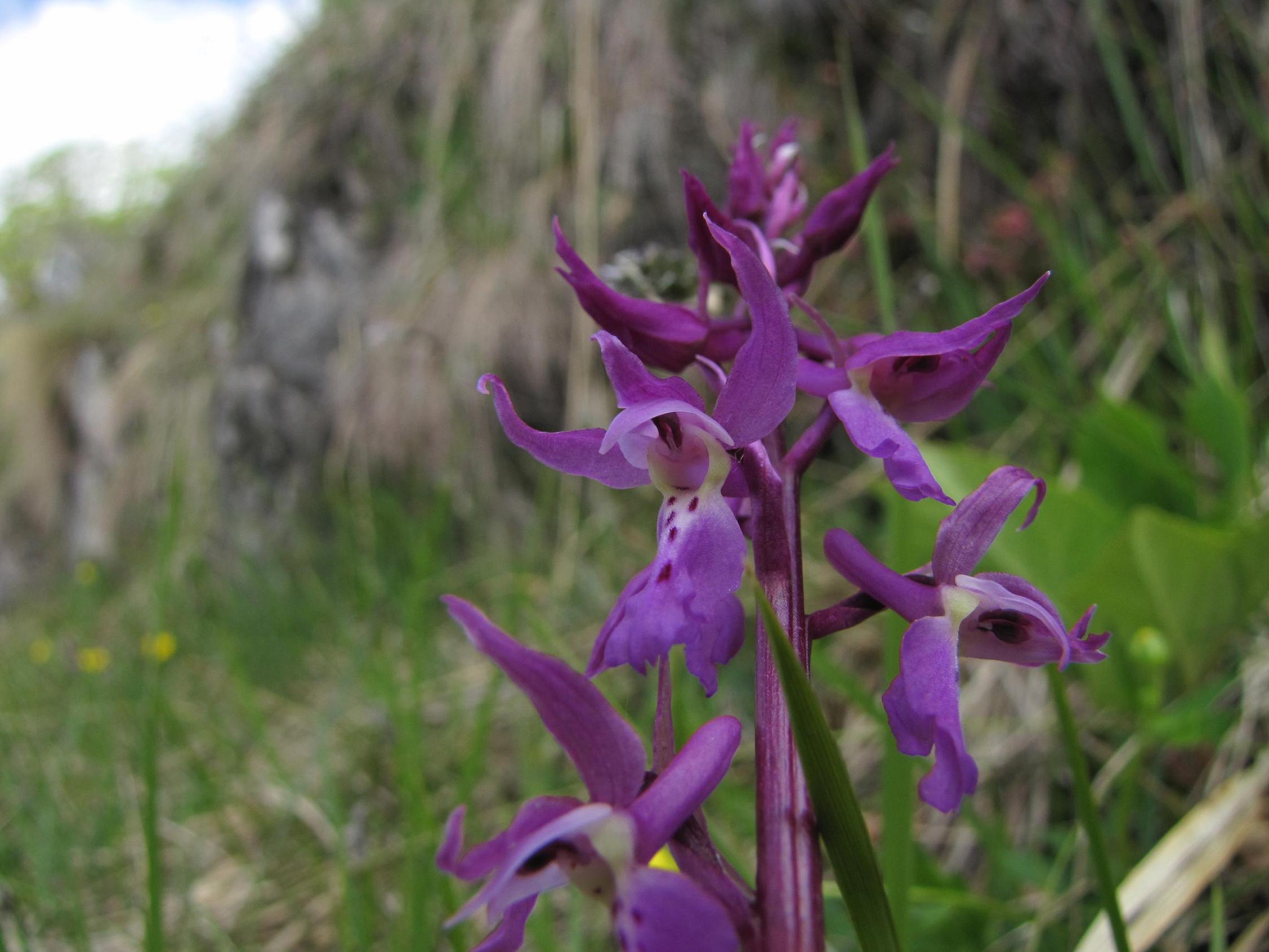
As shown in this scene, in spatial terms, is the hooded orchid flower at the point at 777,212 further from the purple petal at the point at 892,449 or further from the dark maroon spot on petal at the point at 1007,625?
the dark maroon spot on petal at the point at 1007,625

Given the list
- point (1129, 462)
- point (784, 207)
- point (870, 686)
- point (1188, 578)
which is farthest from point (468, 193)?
point (784, 207)

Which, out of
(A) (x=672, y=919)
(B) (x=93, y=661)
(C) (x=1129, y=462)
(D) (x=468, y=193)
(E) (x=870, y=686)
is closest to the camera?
(A) (x=672, y=919)

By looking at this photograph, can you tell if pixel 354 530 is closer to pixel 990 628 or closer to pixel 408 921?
pixel 408 921

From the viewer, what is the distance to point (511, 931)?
445 millimetres

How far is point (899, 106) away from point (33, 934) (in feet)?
8.05

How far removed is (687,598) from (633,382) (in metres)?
0.11

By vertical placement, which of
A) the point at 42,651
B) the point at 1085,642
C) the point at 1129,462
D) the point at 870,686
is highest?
the point at 1085,642

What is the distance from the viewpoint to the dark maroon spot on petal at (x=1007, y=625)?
0.49 metres

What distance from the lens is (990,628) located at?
19.5 inches

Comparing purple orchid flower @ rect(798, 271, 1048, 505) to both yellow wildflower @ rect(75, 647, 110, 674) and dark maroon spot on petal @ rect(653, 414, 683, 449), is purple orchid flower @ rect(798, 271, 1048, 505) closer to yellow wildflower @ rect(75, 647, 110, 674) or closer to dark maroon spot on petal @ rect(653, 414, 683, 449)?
dark maroon spot on petal @ rect(653, 414, 683, 449)

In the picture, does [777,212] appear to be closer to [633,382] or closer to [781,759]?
[633,382]

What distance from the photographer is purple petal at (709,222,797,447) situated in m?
0.44

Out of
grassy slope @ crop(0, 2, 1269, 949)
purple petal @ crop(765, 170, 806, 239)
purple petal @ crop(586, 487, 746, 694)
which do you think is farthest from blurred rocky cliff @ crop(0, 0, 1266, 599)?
purple petal @ crop(586, 487, 746, 694)

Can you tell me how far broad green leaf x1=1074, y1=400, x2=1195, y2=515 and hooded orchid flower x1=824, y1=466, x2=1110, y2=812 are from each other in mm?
950
